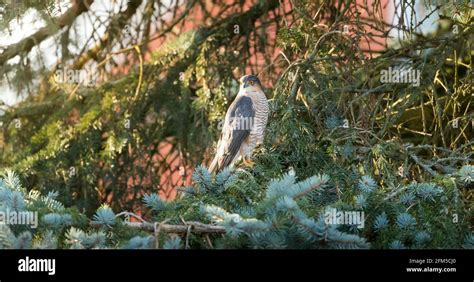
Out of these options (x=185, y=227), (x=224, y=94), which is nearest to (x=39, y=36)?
(x=224, y=94)

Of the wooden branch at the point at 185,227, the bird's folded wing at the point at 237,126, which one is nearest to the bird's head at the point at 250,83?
the bird's folded wing at the point at 237,126

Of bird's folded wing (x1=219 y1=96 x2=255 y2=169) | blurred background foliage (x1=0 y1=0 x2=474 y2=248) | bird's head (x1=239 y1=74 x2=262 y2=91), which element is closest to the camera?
blurred background foliage (x1=0 y1=0 x2=474 y2=248)

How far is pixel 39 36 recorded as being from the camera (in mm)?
5578

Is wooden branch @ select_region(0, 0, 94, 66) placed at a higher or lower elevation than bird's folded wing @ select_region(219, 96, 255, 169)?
higher

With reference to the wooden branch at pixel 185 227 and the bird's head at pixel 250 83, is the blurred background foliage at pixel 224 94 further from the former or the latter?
the wooden branch at pixel 185 227

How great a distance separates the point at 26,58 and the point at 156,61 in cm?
92

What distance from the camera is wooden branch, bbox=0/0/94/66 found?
549cm

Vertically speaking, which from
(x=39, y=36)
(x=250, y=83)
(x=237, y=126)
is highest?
(x=39, y=36)

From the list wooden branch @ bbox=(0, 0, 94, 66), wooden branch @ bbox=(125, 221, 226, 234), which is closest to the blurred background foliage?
wooden branch @ bbox=(0, 0, 94, 66)

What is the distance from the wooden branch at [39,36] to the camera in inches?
216

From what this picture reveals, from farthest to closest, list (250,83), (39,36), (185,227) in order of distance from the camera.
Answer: (39,36) → (250,83) → (185,227)

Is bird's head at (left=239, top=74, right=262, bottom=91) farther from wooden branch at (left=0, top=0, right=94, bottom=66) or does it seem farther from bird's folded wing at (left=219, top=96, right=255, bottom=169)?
wooden branch at (left=0, top=0, right=94, bottom=66)

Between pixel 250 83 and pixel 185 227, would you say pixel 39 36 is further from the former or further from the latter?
pixel 185 227
